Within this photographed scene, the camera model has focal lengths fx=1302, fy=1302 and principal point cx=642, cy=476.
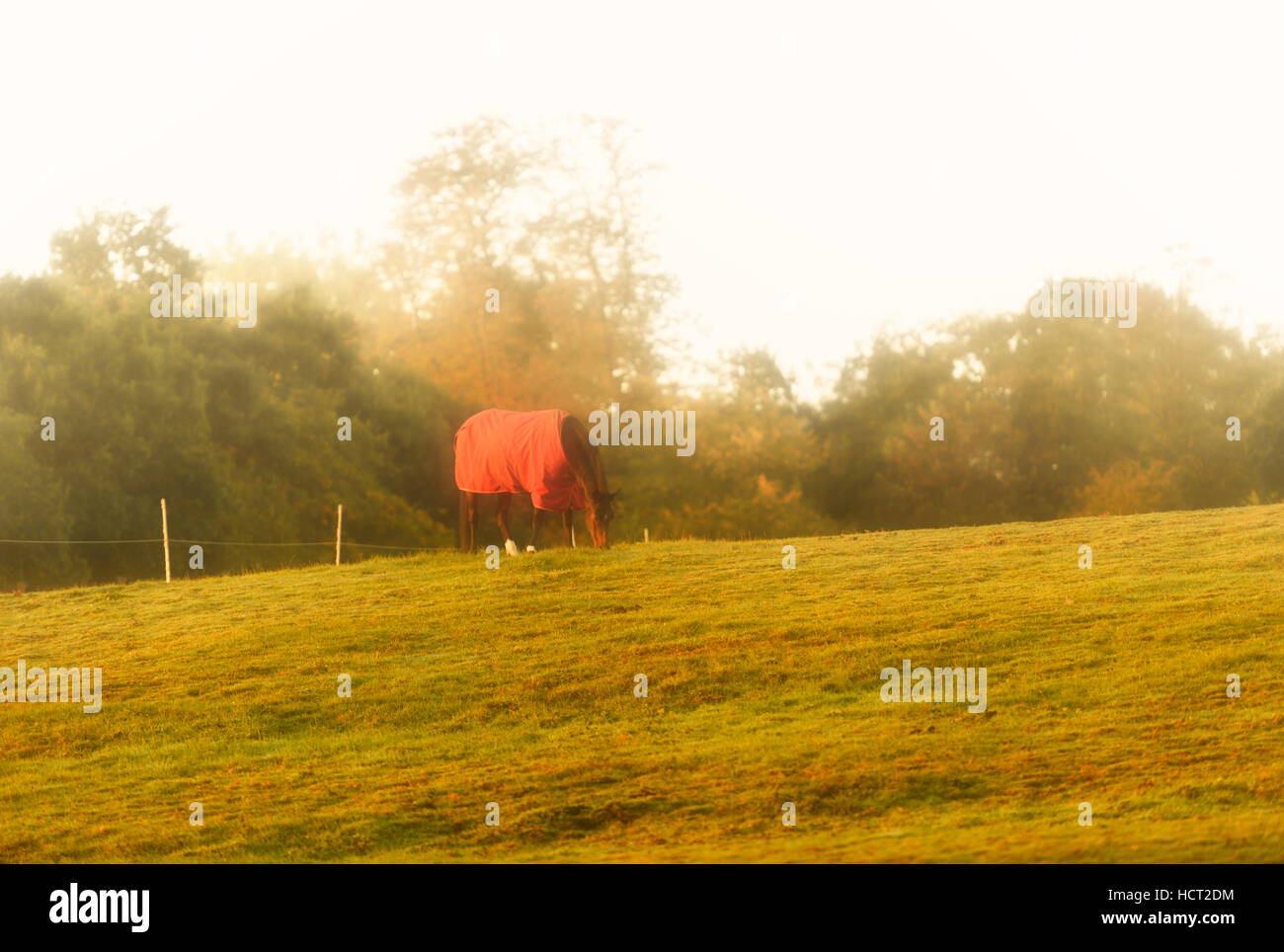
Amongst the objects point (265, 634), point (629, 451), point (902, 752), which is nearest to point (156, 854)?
point (902, 752)

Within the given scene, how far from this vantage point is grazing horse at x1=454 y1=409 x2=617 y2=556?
22797mm

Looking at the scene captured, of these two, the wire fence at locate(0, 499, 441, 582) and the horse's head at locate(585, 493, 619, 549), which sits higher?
the horse's head at locate(585, 493, 619, 549)

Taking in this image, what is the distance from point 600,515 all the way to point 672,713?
8599mm

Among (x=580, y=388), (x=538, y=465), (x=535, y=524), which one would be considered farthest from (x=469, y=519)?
(x=580, y=388)

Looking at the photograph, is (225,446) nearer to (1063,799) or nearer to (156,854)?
(156,854)

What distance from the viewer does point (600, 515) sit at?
22766 mm

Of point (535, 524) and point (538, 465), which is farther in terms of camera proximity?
point (535, 524)

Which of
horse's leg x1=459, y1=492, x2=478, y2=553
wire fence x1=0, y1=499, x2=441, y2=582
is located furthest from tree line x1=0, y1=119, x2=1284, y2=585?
horse's leg x1=459, y1=492, x2=478, y2=553

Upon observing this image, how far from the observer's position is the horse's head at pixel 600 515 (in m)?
22.6

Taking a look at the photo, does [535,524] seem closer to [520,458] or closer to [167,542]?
[520,458]

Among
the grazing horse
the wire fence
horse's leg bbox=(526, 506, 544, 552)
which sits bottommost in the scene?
the wire fence

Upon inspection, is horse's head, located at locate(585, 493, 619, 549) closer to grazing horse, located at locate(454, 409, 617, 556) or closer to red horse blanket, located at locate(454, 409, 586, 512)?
grazing horse, located at locate(454, 409, 617, 556)

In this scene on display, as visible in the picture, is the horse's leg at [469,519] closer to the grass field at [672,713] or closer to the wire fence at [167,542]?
the wire fence at [167,542]

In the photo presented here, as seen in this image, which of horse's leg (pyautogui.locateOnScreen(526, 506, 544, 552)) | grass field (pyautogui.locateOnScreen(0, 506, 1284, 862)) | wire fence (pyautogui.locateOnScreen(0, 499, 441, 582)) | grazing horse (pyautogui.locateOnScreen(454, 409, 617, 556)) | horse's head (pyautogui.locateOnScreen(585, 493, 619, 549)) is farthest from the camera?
wire fence (pyautogui.locateOnScreen(0, 499, 441, 582))
